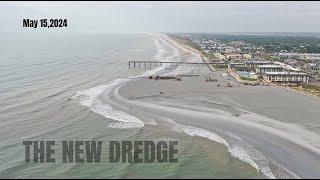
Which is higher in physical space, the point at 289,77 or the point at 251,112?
the point at 289,77

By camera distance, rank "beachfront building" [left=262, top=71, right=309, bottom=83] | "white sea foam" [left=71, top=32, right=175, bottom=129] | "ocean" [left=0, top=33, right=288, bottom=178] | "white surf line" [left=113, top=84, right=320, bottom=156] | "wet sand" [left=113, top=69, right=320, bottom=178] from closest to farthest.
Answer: "ocean" [left=0, top=33, right=288, bottom=178]
"wet sand" [left=113, top=69, right=320, bottom=178]
"white surf line" [left=113, top=84, right=320, bottom=156]
"white sea foam" [left=71, top=32, right=175, bottom=129]
"beachfront building" [left=262, top=71, right=309, bottom=83]

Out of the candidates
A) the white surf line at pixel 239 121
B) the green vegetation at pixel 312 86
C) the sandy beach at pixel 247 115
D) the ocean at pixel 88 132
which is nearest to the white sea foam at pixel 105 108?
the ocean at pixel 88 132

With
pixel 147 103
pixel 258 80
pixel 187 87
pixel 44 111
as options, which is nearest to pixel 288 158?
pixel 147 103

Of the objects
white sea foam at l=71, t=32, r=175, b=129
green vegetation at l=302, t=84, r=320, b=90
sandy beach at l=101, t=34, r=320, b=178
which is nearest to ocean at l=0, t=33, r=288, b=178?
white sea foam at l=71, t=32, r=175, b=129

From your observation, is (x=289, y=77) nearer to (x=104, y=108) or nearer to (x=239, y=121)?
(x=239, y=121)

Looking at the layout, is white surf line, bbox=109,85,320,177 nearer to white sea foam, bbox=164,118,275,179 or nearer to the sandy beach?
the sandy beach

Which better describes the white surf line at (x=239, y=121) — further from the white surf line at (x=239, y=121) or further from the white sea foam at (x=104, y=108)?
the white sea foam at (x=104, y=108)

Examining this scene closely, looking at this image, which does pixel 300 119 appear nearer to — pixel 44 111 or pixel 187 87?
pixel 187 87

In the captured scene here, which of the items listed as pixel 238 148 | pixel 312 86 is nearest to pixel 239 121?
pixel 238 148
